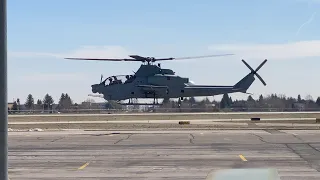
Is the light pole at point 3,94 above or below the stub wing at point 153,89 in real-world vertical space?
below

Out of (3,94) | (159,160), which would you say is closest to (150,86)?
(159,160)

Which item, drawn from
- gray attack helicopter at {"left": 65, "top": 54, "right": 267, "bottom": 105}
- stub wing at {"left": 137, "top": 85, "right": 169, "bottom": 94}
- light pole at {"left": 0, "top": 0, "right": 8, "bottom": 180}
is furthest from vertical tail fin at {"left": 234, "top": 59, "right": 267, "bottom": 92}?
light pole at {"left": 0, "top": 0, "right": 8, "bottom": 180}

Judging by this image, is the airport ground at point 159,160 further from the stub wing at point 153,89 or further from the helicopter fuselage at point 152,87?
the stub wing at point 153,89

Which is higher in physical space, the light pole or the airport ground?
the light pole

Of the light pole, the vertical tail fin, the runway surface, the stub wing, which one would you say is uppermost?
the vertical tail fin

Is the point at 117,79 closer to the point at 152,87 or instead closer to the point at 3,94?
the point at 152,87

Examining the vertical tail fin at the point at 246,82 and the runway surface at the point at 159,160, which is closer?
the runway surface at the point at 159,160

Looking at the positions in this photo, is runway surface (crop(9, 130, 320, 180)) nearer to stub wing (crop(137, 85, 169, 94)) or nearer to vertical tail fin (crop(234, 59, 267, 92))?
stub wing (crop(137, 85, 169, 94))

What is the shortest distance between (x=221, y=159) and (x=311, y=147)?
20.3 feet

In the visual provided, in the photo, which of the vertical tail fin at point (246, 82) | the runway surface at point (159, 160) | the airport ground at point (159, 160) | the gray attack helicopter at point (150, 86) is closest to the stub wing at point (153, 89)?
the gray attack helicopter at point (150, 86)

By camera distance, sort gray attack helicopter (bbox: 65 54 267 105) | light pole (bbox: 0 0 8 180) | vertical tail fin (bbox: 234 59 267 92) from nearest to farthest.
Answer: light pole (bbox: 0 0 8 180)
gray attack helicopter (bbox: 65 54 267 105)
vertical tail fin (bbox: 234 59 267 92)

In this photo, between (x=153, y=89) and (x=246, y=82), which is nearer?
(x=153, y=89)

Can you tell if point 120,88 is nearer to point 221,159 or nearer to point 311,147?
point 311,147

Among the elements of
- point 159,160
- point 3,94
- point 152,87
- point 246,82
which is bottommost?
point 159,160
